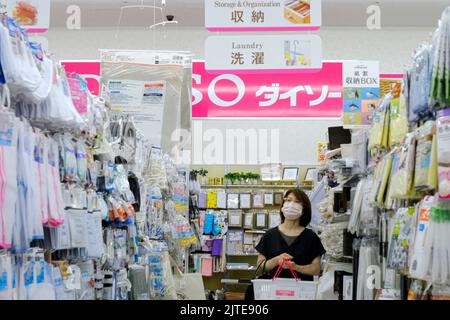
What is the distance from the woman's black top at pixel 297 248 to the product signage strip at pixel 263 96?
5015 mm

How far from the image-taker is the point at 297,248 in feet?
18.5

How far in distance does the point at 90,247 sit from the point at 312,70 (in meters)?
2.66

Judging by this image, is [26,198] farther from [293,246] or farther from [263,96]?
[263,96]

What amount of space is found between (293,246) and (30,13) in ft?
9.05

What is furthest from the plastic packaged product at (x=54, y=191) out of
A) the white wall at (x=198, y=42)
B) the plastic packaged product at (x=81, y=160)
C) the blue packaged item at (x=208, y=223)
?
the white wall at (x=198, y=42)

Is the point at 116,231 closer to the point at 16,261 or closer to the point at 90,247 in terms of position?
the point at 90,247

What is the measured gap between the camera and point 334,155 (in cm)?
652

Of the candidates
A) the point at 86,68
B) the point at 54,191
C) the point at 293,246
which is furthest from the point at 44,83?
the point at 86,68

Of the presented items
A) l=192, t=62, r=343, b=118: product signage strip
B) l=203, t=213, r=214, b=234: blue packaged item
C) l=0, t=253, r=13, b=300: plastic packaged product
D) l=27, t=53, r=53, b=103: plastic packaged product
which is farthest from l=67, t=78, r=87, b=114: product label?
l=203, t=213, r=214, b=234: blue packaged item

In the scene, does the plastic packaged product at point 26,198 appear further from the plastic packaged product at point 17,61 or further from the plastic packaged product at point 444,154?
the plastic packaged product at point 444,154

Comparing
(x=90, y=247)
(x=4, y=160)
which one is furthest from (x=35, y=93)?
(x=90, y=247)

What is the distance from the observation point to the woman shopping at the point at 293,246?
18.1 ft

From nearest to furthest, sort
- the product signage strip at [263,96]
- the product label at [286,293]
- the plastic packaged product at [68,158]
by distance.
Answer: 1. the plastic packaged product at [68,158]
2. the product label at [286,293]
3. the product signage strip at [263,96]
